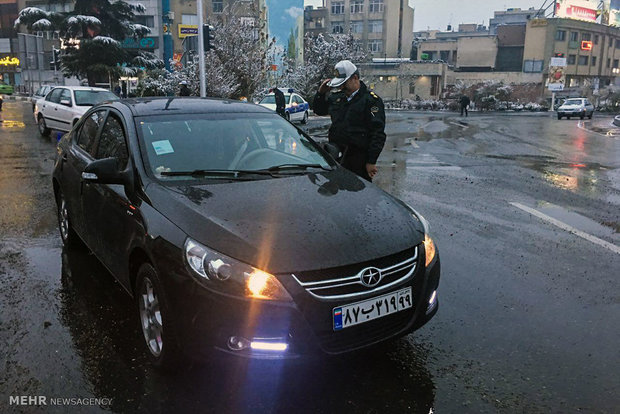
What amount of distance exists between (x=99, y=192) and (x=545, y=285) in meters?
3.78

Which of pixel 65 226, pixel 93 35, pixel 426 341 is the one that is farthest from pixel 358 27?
pixel 426 341

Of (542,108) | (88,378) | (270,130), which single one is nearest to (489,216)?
(270,130)

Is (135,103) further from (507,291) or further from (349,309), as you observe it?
(507,291)

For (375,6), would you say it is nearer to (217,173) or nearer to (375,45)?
(375,45)

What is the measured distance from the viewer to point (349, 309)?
9.05ft

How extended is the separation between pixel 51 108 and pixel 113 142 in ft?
45.8

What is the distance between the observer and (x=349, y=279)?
277cm

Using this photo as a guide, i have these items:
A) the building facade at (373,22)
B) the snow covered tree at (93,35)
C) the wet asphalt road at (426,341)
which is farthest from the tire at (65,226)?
the building facade at (373,22)

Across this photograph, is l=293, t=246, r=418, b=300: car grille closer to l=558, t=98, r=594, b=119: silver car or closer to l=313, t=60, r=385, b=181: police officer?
l=313, t=60, r=385, b=181: police officer

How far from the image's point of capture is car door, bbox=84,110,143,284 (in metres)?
3.46

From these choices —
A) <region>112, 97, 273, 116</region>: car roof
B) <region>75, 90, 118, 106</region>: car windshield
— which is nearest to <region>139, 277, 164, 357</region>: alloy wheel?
<region>112, 97, 273, 116</region>: car roof

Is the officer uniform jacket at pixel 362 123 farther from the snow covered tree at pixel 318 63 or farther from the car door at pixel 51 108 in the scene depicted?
the snow covered tree at pixel 318 63

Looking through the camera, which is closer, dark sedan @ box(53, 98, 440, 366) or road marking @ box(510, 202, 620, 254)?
dark sedan @ box(53, 98, 440, 366)

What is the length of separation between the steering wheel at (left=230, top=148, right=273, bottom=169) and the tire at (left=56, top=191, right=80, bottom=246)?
7.21ft
